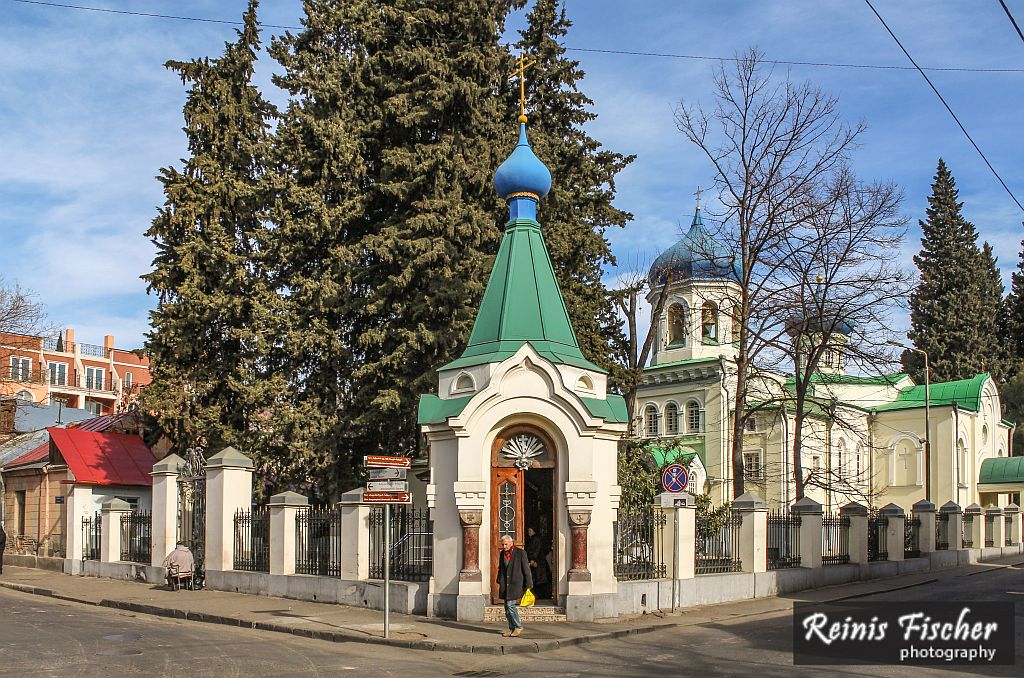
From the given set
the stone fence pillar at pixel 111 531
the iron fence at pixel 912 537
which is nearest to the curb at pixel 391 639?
the stone fence pillar at pixel 111 531

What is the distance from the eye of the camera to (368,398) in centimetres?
2541

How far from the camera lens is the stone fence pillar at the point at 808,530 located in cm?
2272

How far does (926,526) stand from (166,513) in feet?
66.8

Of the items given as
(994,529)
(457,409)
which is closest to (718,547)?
(457,409)

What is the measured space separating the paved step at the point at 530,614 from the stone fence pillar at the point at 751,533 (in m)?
5.80

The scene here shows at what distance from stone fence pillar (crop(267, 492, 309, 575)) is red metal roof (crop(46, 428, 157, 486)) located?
34.7 feet

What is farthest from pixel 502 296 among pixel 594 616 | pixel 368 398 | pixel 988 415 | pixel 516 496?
pixel 988 415

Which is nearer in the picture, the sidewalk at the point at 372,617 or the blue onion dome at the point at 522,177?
the sidewalk at the point at 372,617

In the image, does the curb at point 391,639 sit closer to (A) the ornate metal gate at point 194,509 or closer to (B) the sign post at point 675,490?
(B) the sign post at point 675,490

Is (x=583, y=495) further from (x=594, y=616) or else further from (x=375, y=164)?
(x=375, y=164)

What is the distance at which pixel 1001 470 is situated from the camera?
50.9 meters

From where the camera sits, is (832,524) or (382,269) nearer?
(832,524)

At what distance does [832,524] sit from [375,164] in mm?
14963

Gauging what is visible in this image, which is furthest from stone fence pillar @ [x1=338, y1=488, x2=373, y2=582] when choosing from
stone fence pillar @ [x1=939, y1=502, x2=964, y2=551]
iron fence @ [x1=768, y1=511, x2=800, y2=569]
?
stone fence pillar @ [x1=939, y1=502, x2=964, y2=551]
